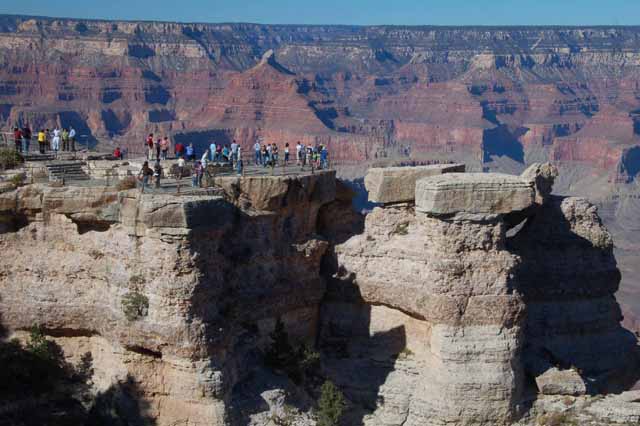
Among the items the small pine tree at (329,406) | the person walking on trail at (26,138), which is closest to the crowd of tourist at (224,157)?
the person walking on trail at (26,138)

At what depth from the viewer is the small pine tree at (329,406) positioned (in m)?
26.8

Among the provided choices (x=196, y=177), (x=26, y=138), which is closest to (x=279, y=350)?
(x=196, y=177)

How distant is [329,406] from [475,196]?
22.4 ft

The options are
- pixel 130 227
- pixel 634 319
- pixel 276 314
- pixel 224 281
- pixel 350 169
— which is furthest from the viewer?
pixel 350 169

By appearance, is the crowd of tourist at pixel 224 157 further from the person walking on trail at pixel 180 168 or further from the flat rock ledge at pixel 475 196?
the flat rock ledge at pixel 475 196

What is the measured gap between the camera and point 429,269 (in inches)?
1115

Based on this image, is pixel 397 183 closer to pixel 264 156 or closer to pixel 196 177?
pixel 264 156

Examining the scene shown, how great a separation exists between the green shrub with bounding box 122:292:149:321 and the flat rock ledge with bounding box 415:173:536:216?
25.9ft

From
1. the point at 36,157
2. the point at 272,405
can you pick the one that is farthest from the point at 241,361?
the point at 36,157

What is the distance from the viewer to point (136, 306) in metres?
25.9

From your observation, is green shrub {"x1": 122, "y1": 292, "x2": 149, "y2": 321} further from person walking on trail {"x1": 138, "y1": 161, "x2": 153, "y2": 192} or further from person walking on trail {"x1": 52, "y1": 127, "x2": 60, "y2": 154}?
person walking on trail {"x1": 52, "y1": 127, "x2": 60, "y2": 154}

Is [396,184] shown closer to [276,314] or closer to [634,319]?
[276,314]

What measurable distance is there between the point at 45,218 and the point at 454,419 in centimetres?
1245

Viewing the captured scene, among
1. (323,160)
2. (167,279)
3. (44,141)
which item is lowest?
(167,279)
